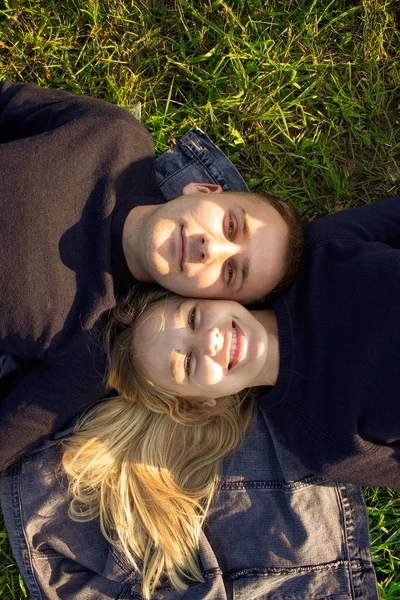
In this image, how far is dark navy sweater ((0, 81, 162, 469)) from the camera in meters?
2.71

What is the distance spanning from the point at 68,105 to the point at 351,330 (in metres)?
1.99

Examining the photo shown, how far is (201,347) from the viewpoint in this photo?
8.42 ft

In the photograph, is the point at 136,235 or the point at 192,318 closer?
the point at 192,318

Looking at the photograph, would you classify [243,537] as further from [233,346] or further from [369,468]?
[233,346]

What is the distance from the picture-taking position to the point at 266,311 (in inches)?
119

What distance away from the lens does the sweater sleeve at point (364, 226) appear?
299cm

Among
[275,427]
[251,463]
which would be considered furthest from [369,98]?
[251,463]

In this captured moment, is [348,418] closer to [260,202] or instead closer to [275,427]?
[275,427]

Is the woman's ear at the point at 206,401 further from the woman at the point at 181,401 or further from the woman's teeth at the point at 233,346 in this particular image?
the woman's teeth at the point at 233,346

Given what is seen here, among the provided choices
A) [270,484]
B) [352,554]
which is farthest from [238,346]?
[352,554]

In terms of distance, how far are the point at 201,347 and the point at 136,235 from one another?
27.9 inches

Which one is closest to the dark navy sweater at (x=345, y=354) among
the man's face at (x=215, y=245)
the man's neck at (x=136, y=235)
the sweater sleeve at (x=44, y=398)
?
the man's face at (x=215, y=245)

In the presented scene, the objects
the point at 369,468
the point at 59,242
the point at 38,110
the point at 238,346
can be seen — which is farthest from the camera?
the point at 38,110

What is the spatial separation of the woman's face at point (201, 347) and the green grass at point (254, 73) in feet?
3.57
